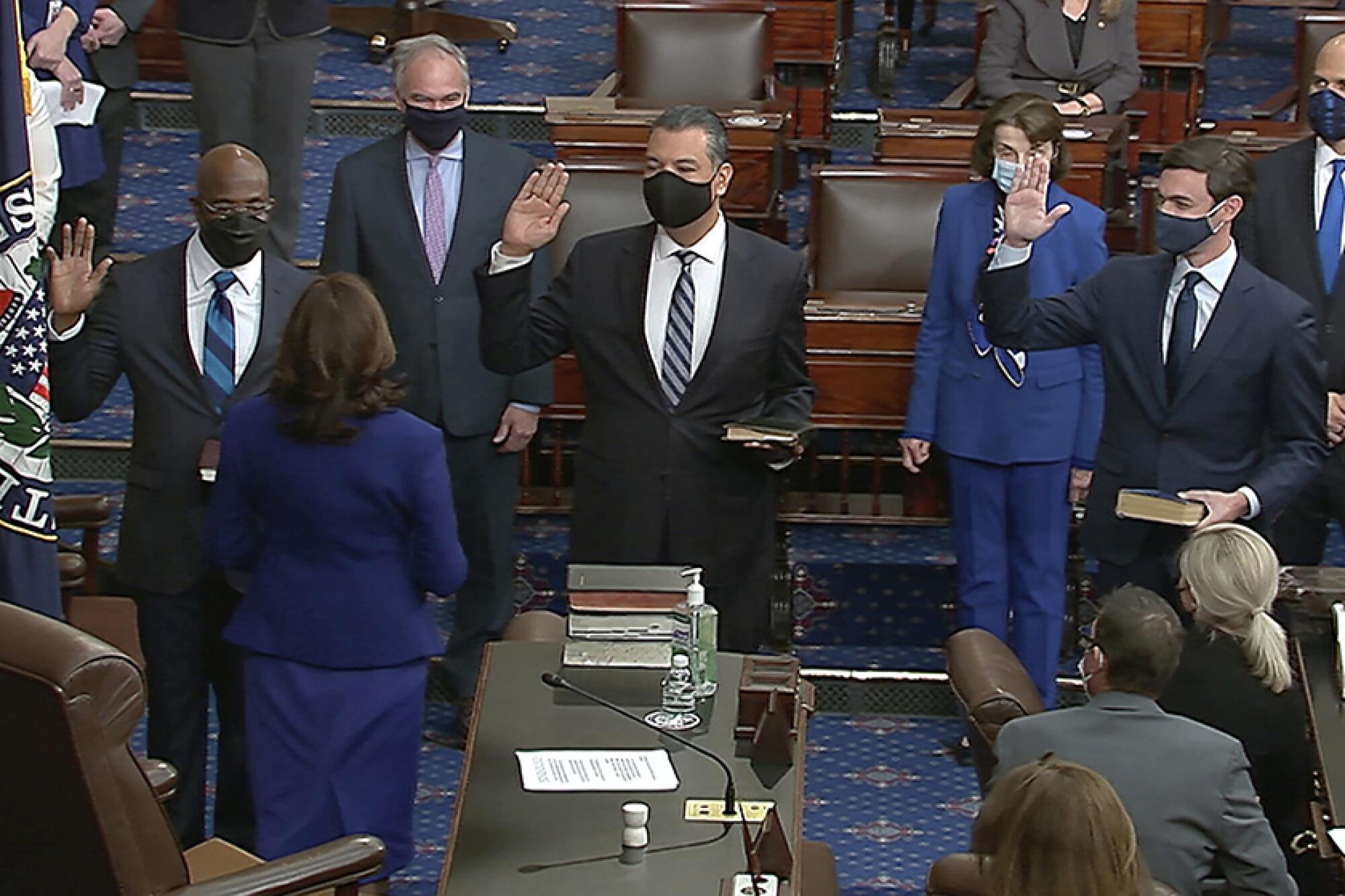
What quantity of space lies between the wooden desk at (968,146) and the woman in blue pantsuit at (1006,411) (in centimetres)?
130

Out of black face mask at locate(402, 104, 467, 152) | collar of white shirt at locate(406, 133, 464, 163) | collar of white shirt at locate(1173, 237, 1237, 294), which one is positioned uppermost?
black face mask at locate(402, 104, 467, 152)

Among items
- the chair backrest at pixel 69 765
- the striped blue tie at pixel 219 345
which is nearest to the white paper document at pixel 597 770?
the chair backrest at pixel 69 765

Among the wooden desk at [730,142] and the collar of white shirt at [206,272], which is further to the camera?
the wooden desk at [730,142]

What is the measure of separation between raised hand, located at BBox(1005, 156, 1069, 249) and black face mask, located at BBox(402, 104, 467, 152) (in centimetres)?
124

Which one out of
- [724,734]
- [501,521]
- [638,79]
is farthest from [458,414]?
[638,79]

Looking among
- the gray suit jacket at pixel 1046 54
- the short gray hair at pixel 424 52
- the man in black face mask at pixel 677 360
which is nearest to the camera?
the man in black face mask at pixel 677 360

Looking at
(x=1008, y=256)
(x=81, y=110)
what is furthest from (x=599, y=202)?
(x=1008, y=256)

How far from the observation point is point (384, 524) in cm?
394

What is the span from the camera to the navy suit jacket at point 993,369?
5.02 meters

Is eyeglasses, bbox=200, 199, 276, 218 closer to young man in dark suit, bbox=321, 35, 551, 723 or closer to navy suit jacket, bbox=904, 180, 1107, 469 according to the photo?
young man in dark suit, bbox=321, 35, 551, 723

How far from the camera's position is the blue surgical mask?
16.2 feet

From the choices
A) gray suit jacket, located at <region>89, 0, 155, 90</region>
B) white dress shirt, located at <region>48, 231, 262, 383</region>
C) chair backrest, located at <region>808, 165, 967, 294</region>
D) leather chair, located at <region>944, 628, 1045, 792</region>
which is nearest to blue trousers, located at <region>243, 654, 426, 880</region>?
white dress shirt, located at <region>48, 231, 262, 383</region>

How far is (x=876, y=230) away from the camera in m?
6.19

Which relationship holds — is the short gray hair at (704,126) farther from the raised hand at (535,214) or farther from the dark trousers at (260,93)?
the dark trousers at (260,93)
